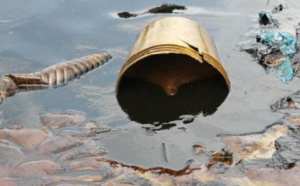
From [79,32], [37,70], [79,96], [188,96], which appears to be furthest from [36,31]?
[188,96]

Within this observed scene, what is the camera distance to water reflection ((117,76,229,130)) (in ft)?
14.8

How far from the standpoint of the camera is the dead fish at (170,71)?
5.04 m

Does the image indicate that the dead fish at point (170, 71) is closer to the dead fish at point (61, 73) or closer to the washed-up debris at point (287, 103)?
the dead fish at point (61, 73)

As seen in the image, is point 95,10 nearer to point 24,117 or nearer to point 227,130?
point 24,117

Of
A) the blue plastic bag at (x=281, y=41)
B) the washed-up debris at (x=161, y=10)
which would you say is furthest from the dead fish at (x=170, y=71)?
the washed-up debris at (x=161, y=10)

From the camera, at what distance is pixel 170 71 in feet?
17.1

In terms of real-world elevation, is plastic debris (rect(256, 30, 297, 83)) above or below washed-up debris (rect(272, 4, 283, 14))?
below

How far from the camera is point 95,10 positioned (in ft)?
21.4

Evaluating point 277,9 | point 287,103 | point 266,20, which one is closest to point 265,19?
point 266,20

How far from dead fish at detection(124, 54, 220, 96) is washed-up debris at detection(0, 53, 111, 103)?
0.45 metres

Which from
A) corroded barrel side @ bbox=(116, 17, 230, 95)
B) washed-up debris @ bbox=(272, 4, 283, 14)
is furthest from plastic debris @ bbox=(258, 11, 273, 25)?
corroded barrel side @ bbox=(116, 17, 230, 95)

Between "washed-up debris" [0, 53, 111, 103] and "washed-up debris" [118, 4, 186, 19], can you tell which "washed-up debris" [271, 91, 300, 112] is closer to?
"washed-up debris" [0, 53, 111, 103]

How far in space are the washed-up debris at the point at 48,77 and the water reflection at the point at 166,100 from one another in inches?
18.7

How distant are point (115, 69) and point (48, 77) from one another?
0.70m
